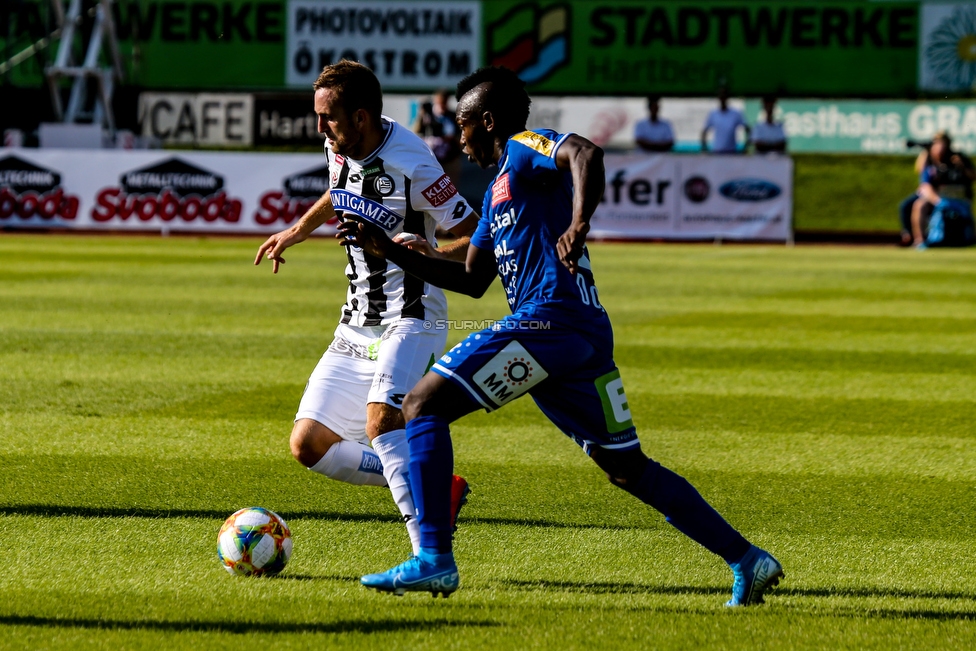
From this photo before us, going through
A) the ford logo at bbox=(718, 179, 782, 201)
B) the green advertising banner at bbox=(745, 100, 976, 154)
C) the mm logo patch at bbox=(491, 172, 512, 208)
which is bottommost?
the mm logo patch at bbox=(491, 172, 512, 208)

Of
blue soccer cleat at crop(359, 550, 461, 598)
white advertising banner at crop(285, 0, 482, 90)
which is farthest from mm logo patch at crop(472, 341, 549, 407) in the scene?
white advertising banner at crop(285, 0, 482, 90)

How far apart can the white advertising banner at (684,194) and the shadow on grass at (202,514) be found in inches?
715

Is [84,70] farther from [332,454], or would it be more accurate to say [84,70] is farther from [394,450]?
[394,450]

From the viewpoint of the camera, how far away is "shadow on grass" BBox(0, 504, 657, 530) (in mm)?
5836

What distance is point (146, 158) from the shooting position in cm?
A: 2300

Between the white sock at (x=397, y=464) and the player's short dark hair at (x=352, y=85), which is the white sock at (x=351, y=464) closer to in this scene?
the white sock at (x=397, y=464)

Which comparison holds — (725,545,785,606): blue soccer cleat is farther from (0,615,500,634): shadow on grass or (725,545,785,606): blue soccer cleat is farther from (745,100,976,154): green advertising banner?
(745,100,976,154): green advertising banner

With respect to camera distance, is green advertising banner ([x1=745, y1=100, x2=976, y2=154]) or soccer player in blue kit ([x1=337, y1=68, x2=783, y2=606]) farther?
green advertising banner ([x1=745, y1=100, x2=976, y2=154])

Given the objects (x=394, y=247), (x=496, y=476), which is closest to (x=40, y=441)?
(x=496, y=476)

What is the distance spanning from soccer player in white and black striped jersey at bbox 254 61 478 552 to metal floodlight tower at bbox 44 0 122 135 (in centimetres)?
2603

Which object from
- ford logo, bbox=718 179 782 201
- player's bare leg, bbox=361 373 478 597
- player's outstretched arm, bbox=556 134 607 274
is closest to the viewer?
player's outstretched arm, bbox=556 134 607 274

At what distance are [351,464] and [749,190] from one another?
19.6 metres

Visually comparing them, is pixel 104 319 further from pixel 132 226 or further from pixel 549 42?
pixel 549 42

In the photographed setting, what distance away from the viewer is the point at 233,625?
4.30 metres
